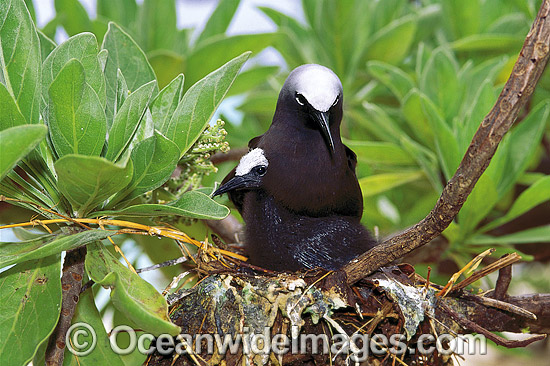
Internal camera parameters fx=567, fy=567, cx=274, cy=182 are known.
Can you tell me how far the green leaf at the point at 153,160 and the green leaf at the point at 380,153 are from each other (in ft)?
2.59

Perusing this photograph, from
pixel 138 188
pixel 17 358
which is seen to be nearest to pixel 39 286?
pixel 17 358

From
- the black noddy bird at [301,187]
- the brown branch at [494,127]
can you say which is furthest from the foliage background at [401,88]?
the brown branch at [494,127]

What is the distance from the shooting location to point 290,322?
116 centimetres

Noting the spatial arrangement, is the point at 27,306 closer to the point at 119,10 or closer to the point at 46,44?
the point at 46,44

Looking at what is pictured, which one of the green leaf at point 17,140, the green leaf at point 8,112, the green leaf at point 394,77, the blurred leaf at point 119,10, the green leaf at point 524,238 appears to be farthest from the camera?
the blurred leaf at point 119,10

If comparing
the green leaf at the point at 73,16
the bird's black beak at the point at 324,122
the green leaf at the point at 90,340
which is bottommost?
the green leaf at the point at 90,340

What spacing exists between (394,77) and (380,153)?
0.85 ft

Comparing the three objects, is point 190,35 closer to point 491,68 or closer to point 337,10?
point 337,10

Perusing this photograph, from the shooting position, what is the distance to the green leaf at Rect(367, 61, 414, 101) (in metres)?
1.80

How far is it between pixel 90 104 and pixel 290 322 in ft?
1.90

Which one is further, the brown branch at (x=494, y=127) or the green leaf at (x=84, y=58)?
the green leaf at (x=84, y=58)

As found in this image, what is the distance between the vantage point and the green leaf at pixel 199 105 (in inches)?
42.9

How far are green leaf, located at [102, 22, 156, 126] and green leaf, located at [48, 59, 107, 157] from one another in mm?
327

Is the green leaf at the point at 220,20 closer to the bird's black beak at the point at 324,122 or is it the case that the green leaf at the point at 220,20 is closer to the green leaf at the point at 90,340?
the bird's black beak at the point at 324,122
